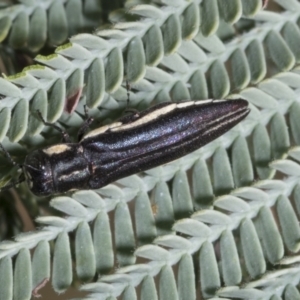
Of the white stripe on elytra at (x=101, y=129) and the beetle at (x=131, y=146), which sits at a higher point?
the white stripe on elytra at (x=101, y=129)

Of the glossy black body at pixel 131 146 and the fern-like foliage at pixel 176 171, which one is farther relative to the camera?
the glossy black body at pixel 131 146

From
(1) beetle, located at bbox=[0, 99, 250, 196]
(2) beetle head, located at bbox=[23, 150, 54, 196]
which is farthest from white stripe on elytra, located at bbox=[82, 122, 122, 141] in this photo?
(2) beetle head, located at bbox=[23, 150, 54, 196]

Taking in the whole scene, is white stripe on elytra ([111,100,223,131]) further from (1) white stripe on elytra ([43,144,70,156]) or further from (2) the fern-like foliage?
(1) white stripe on elytra ([43,144,70,156])

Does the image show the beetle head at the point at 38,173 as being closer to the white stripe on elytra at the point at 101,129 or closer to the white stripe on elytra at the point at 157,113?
the white stripe on elytra at the point at 101,129

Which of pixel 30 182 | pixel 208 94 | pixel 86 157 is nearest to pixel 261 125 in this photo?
pixel 208 94

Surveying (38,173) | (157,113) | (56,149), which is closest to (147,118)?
(157,113)

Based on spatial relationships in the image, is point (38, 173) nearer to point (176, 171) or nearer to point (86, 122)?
point (86, 122)

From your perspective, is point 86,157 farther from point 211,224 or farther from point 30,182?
point 211,224

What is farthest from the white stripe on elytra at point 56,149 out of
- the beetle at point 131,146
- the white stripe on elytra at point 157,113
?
the white stripe on elytra at point 157,113
